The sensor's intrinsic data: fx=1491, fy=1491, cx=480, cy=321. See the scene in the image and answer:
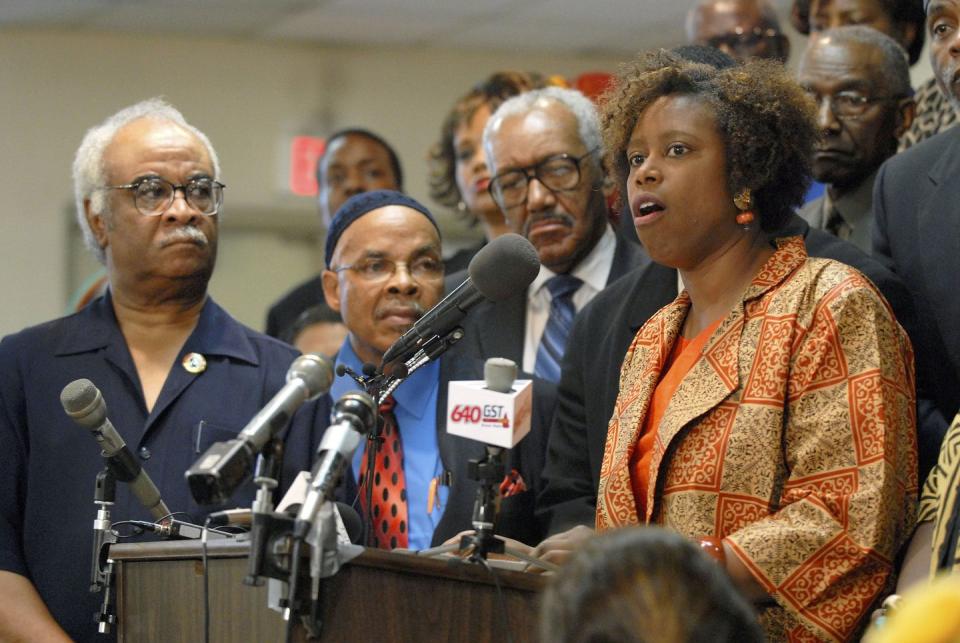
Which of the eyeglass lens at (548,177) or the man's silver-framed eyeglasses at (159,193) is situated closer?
the man's silver-framed eyeglasses at (159,193)

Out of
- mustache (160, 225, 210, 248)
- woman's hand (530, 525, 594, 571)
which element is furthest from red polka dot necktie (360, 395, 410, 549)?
woman's hand (530, 525, 594, 571)

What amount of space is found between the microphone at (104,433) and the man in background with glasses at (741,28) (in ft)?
9.80

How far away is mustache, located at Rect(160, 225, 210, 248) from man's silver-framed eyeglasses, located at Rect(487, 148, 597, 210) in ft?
3.47

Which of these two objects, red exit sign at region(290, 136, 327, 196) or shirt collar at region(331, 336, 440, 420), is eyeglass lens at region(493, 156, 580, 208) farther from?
red exit sign at region(290, 136, 327, 196)

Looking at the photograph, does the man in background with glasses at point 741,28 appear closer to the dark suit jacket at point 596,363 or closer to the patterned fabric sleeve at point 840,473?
the dark suit jacket at point 596,363

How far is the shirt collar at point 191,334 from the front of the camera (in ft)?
12.6

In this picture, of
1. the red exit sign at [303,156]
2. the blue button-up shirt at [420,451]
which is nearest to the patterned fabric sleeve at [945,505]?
the blue button-up shirt at [420,451]

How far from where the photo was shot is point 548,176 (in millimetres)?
4543

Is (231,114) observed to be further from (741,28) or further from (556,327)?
(556,327)

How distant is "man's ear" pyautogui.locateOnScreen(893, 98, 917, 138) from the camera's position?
4.42 metres

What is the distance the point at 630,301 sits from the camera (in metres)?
3.77

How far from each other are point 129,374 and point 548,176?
1460mm

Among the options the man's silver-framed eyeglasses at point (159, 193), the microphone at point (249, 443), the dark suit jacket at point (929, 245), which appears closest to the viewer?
the microphone at point (249, 443)

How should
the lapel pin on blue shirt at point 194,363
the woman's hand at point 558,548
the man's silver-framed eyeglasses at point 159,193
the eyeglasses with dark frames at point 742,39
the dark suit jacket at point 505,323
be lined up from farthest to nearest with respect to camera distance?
the eyeglasses with dark frames at point 742,39
the dark suit jacket at point 505,323
the man's silver-framed eyeglasses at point 159,193
the lapel pin on blue shirt at point 194,363
the woman's hand at point 558,548
